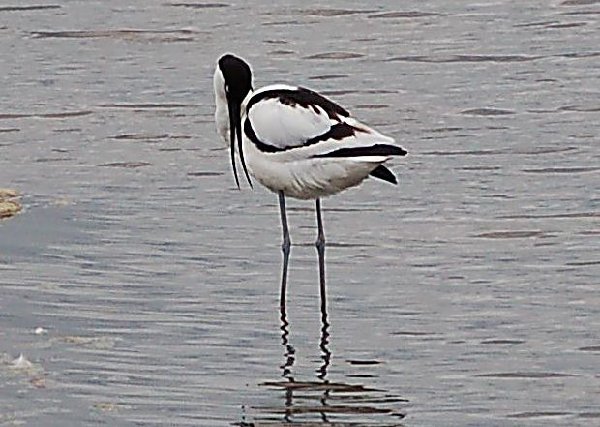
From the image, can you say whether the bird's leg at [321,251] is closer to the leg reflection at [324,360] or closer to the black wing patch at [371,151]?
the leg reflection at [324,360]

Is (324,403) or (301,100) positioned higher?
(301,100)

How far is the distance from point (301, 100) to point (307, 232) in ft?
3.75

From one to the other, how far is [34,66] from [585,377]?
711 cm

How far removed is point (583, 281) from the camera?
8273 millimetres

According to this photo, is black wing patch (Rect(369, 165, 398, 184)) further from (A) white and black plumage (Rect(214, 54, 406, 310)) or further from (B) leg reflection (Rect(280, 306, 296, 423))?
(B) leg reflection (Rect(280, 306, 296, 423))

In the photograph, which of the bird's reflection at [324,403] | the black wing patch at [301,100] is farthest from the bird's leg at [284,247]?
the bird's reflection at [324,403]

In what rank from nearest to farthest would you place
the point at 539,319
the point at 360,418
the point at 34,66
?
the point at 360,418 → the point at 539,319 → the point at 34,66

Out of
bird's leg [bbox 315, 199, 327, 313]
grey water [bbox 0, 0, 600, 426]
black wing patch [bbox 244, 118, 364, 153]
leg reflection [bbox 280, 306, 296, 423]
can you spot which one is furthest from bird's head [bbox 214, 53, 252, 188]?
leg reflection [bbox 280, 306, 296, 423]

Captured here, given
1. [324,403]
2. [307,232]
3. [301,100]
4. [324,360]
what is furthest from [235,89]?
[324,403]

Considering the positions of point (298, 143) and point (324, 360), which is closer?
point (324, 360)

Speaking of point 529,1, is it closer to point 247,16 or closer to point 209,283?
point 247,16

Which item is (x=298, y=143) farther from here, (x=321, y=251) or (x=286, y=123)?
(x=321, y=251)

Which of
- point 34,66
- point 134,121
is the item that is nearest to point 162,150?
point 134,121

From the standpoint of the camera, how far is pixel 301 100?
8.48m
